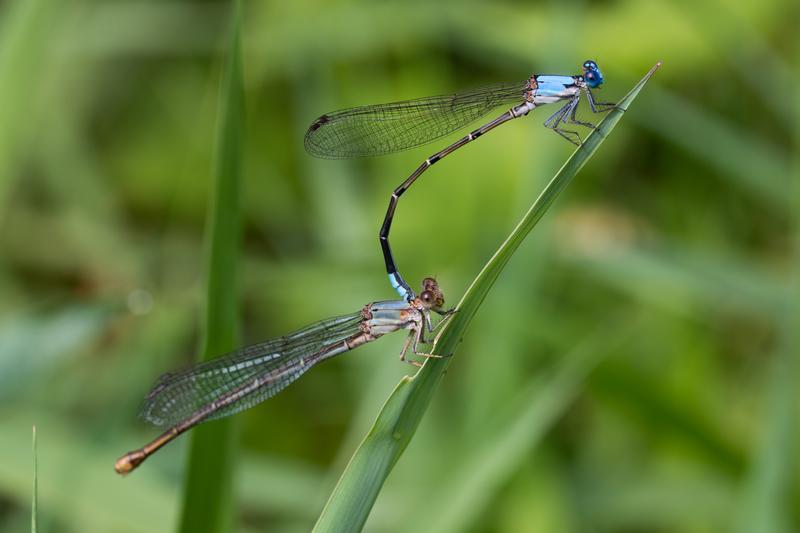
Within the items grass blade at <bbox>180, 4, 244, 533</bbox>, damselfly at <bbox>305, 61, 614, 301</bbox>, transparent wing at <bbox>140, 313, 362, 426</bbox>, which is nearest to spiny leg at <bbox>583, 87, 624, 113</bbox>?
damselfly at <bbox>305, 61, 614, 301</bbox>

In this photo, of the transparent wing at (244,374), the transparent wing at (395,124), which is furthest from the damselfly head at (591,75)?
the transparent wing at (244,374)

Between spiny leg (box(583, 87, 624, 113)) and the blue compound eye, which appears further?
the blue compound eye

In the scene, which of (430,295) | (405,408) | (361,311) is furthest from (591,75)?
(405,408)

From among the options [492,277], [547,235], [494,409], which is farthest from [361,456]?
[547,235]

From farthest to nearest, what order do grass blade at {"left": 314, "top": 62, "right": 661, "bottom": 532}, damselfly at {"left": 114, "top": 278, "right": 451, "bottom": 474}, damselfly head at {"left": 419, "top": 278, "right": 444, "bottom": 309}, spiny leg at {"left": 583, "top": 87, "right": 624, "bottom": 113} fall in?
damselfly head at {"left": 419, "top": 278, "right": 444, "bottom": 309} → damselfly at {"left": 114, "top": 278, "right": 451, "bottom": 474} → spiny leg at {"left": 583, "top": 87, "right": 624, "bottom": 113} → grass blade at {"left": 314, "top": 62, "right": 661, "bottom": 532}

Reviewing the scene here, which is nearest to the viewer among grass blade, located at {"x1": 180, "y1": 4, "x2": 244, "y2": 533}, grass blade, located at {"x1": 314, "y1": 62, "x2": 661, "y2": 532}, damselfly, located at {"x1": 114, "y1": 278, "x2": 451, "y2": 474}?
grass blade, located at {"x1": 314, "y1": 62, "x2": 661, "y2": 532}

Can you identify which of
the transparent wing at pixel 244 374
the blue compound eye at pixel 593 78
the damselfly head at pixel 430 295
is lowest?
the transparent wing at pixel 244 374

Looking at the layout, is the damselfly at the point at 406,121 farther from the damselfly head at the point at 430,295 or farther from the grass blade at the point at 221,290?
the grass blade at the point at 221,290

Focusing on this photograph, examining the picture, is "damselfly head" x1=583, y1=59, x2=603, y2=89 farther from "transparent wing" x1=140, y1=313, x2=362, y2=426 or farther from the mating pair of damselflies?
"transparent wing" x1=140, y1=313, x2=362, y2=426
